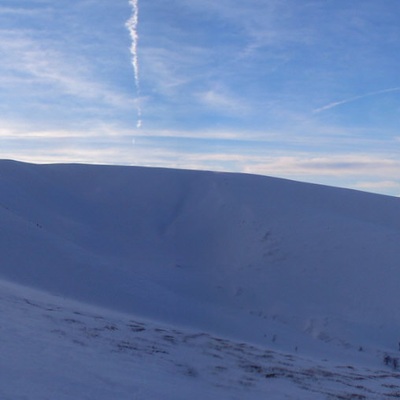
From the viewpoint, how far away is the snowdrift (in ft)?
49.2

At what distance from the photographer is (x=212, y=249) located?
22.1m

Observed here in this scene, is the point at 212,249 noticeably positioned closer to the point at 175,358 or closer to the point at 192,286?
the point at 192,286

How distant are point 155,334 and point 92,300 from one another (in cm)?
350

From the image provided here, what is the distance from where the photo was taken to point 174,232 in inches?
941

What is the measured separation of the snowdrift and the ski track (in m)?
2.54

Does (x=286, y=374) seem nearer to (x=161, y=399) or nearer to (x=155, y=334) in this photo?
(x=155, y=334)

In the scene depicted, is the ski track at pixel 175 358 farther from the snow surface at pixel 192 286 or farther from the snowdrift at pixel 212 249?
the snowdrift at pixel 212 249

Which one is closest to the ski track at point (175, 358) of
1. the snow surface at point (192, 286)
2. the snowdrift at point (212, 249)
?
the snow surface at point (192, 286)

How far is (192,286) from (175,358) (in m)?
8.61

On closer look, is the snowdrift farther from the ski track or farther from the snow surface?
the ski track

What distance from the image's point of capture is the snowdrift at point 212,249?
49.2 feet

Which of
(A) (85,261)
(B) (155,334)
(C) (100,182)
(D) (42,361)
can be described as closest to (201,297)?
(A) (85,261)

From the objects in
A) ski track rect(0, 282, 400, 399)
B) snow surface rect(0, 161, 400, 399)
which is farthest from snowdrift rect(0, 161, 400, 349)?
ski track rect(0, 282, 400, 399)

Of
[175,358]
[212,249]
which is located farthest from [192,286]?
[175,358]
